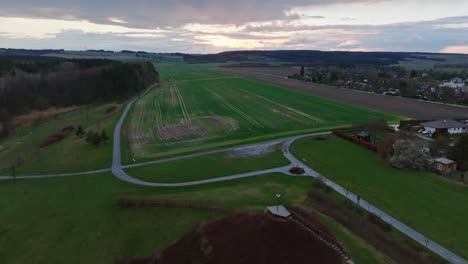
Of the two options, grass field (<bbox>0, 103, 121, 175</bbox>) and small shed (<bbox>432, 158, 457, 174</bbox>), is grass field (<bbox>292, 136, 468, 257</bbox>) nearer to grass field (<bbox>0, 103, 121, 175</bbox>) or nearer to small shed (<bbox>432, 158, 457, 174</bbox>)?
small shed (<bbox>432, 158, 457, 174</bbox>)

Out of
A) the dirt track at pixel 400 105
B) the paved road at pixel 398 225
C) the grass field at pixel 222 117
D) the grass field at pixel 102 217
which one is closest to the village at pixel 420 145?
the grass field at pixel 222 117

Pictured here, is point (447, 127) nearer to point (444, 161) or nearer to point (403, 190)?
point (444, 161)

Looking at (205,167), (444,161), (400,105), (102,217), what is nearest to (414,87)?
(400,105)

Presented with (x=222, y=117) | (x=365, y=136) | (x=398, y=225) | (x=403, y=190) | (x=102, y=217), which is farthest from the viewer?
(x=222, y=117)

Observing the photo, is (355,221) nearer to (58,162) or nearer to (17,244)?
(17,244)

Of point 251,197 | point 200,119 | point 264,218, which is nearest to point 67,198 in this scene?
point 251,197
